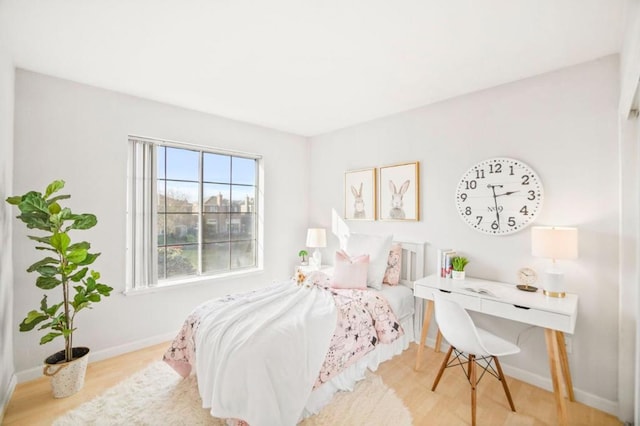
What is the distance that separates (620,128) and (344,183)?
2.70 m

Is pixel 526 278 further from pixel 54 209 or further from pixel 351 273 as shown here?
pixel 54 209

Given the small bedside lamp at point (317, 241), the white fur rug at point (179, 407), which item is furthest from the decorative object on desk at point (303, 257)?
the white fur rug at point (179, 407)

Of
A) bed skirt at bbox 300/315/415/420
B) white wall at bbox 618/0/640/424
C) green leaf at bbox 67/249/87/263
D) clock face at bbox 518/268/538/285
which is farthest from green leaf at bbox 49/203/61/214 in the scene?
white wall at bbox 618/0/640/424

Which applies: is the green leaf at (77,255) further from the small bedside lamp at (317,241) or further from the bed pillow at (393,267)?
the bed pillow at (393,267)

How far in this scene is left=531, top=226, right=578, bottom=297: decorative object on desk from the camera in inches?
80.9

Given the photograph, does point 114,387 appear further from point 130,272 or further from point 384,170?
point 384,170

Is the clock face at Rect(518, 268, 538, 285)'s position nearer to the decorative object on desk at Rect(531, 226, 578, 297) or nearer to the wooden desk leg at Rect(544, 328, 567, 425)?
the decorative object on desk at Rect(531, 226, 578, 297)

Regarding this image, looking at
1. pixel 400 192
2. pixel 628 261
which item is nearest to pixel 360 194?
pixel 400 192

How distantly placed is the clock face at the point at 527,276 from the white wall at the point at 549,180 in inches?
2.6

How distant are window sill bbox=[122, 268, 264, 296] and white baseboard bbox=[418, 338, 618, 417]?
300cm

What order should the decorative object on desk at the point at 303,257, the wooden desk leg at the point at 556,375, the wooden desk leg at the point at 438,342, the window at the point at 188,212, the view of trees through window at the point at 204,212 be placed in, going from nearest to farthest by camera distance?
1. the wooden desk leg at the point at 556,375
2. the wooden desk leg at the point at 438,342
3. the window at the point at 188,212
4. the view of trees through window at the point at 204,212
5. the decorative object on desk at the point at 303,257

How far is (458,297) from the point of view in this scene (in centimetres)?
241

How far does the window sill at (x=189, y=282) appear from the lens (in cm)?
298

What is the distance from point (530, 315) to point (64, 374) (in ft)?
11.6
